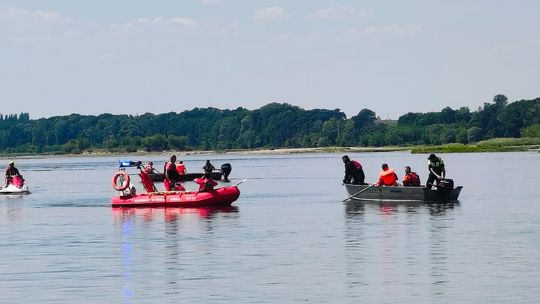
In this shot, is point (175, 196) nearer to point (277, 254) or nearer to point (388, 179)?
point (388, 179)

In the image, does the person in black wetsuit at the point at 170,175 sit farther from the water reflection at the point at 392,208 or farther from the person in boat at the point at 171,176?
the water reflection at the point at 392,208

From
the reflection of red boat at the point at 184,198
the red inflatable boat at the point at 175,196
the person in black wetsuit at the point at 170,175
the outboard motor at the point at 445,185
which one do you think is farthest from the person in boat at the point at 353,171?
the person in black wetsuit at the point at 170,175

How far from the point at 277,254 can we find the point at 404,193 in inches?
840

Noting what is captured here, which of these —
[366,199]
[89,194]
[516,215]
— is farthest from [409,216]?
[89,194]

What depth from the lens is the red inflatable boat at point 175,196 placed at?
56.2 metres

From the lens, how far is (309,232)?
1734 inches

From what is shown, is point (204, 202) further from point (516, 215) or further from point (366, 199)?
point (516, 215)

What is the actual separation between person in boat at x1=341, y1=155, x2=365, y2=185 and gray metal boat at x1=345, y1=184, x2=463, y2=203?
0.42m

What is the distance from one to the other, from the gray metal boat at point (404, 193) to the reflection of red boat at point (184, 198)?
6.11 meters

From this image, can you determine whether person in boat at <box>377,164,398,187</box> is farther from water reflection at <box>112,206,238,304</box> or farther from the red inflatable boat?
water reflection at <box>112,206,238,304</box>

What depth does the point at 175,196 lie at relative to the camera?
5647cm

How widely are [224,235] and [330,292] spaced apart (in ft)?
47.9

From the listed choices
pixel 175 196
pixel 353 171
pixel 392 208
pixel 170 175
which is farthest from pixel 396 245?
pixel 170 175

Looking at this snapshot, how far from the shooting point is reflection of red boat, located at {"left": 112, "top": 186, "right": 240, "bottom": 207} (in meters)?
56.2
